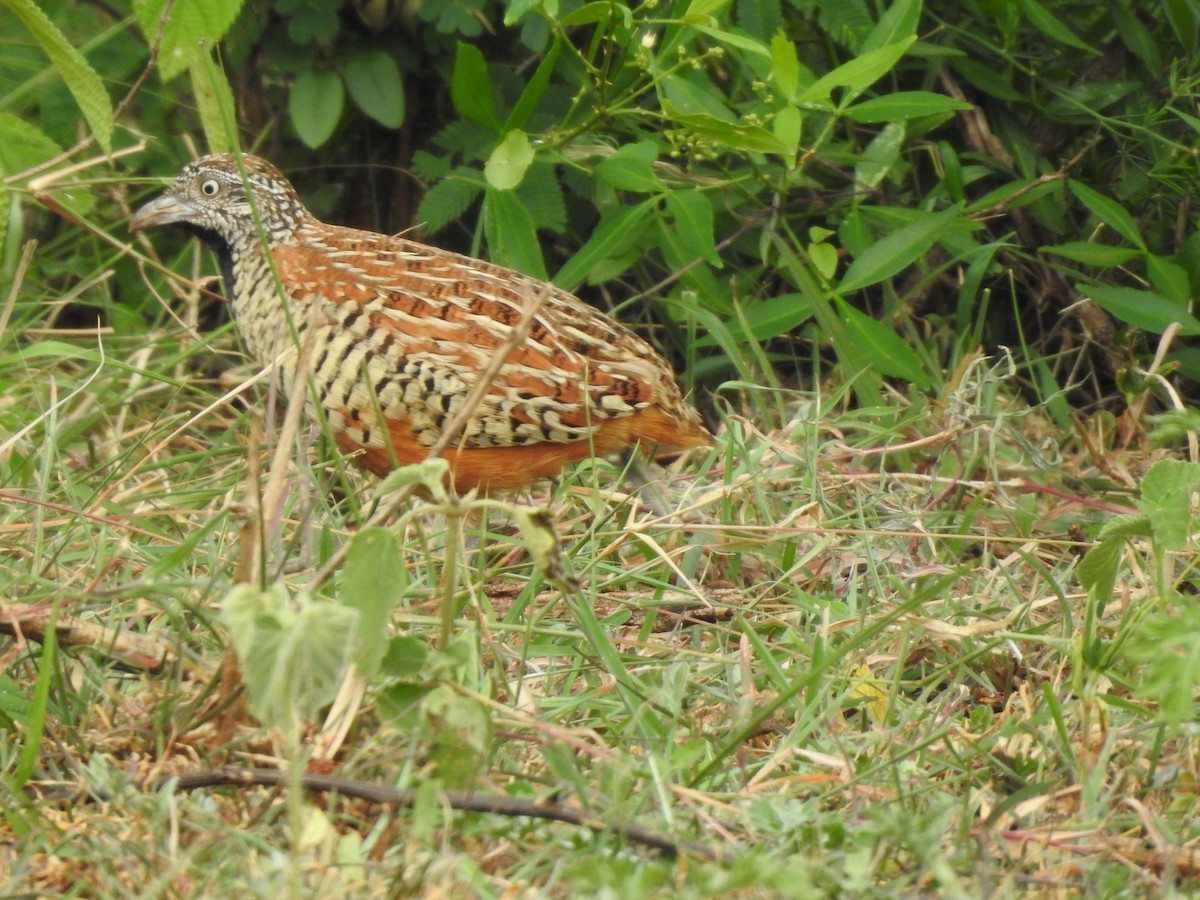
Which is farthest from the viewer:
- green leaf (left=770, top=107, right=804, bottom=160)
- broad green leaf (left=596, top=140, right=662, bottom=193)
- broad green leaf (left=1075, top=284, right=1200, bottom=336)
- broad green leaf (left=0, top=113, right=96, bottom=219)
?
broad green leaf (left=1075, top=284, right=1200, bottom=336)

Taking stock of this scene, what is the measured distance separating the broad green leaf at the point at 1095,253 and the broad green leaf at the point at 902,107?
0.61 m

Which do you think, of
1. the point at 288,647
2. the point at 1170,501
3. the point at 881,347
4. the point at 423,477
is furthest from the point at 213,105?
the point at 881,347

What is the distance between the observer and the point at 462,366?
417 centimetres

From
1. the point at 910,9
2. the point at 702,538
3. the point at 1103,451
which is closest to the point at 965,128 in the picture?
the point at 910,9

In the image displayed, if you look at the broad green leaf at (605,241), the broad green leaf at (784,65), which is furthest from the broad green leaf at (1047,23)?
the broad green leaf at (605,241)

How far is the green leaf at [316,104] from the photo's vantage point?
523cm

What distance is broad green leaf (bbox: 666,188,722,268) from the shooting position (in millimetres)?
4672

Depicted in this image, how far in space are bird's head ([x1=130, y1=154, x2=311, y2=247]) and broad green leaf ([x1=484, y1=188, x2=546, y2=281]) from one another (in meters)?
0.58

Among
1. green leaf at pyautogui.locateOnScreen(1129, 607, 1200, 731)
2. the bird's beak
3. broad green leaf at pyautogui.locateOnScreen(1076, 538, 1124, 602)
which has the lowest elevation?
broad green leaf at pyautogui.locateOnScreen(1076, 538, 1124, 602)

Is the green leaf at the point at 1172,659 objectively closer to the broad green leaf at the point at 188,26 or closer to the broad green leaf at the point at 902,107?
the broad green leaf at the point at 188,26

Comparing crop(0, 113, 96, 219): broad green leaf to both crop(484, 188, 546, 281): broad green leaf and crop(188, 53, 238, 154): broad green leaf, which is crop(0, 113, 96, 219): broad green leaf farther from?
crop(484, 188, 546, 281): broad green leaf

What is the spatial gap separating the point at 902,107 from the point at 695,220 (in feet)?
2.21

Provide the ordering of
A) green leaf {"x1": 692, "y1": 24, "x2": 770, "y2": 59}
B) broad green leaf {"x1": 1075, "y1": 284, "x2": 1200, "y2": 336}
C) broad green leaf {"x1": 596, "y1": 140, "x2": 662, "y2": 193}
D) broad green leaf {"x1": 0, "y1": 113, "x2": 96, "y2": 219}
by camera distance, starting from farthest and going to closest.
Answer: broad green leaf {"x1": 1075, "y1": 284, "x2": 1200, "y2": 336} → broad green leaf {"x1": 596, "y1": 140, "x2": 662, "y2": 193} → green leaf {"x1": 692, "y1": 24, "x2": 770, "y2": 59} → broad green leaf {"x1": 0, "y1": 113, "x2": 96, "y2": 219}

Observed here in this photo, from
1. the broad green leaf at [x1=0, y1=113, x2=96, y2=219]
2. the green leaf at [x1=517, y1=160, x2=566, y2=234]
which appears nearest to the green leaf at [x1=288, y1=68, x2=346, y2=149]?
the green leaf at [x1=517, y1=160, x2=566, y2=234]
